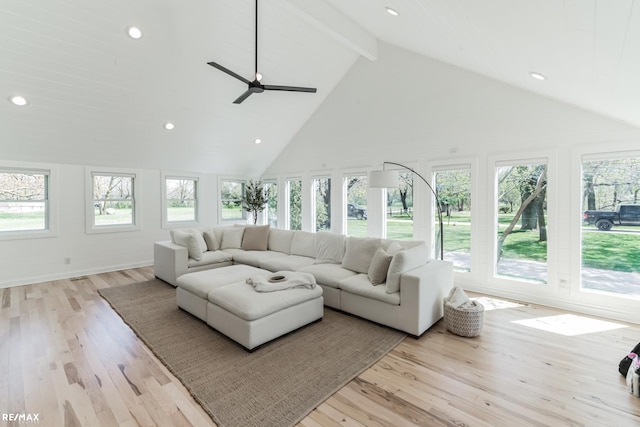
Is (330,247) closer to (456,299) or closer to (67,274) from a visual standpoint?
(456,299)

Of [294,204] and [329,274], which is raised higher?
[294,204]

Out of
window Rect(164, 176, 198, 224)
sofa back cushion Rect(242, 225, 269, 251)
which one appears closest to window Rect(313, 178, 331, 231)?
sofa back cushion Rect(242, 225, 269, 251)

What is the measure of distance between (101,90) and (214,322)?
12.0 ft

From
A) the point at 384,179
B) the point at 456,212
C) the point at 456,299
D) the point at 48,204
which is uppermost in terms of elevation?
the point at 384,179

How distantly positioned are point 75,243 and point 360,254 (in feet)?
17.0

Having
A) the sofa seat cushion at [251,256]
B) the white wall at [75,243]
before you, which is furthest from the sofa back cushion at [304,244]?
the white wall at [75,243]

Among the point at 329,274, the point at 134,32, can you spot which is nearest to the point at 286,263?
the point at 329,274

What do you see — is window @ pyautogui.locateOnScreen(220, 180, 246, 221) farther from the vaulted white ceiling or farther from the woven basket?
the woven basket

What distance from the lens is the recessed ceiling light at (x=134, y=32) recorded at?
3473 millimetres

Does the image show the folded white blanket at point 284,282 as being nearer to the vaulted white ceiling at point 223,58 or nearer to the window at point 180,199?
the vaulted white ceiling at point 223,58

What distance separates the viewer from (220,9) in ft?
12.0

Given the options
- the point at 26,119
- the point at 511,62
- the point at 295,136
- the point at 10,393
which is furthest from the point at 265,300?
the point at 295,136

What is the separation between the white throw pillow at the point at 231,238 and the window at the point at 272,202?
2128mm

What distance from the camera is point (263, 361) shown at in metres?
2.49
